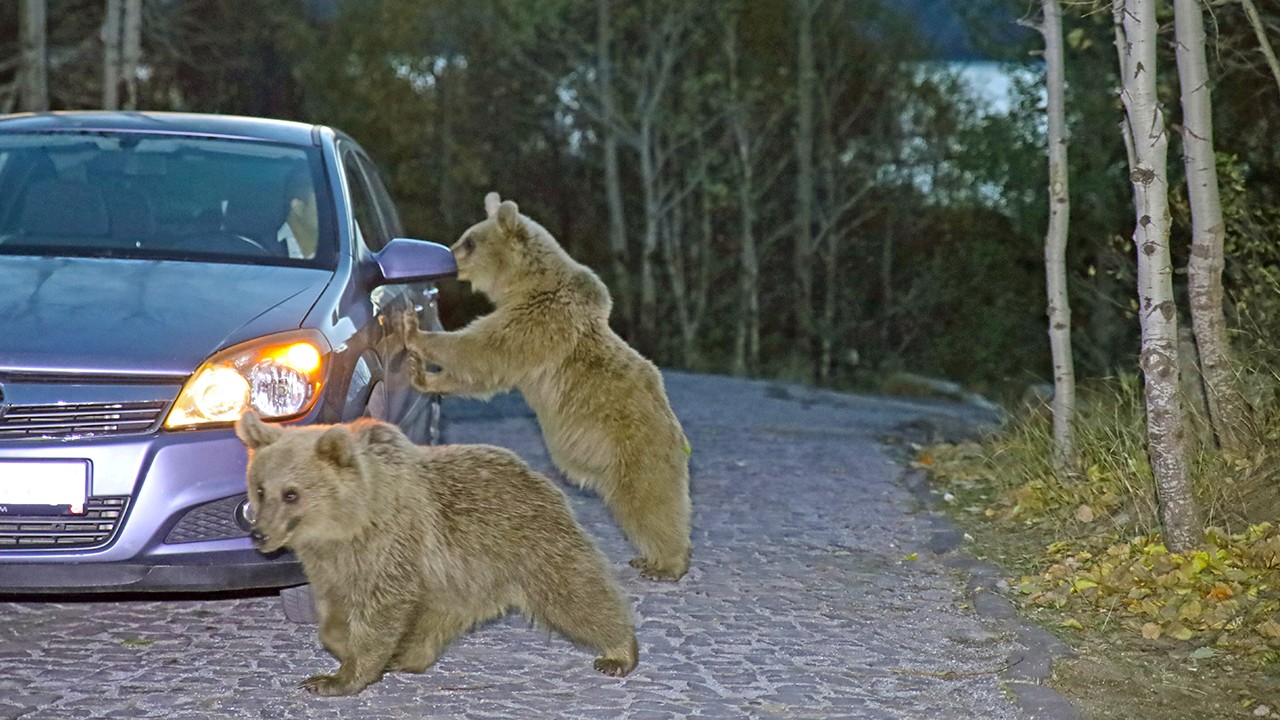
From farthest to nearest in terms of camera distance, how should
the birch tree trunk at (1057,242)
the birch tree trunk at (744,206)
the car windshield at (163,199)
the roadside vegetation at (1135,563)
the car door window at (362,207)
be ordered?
the birch tree trunk at (744,206), the birch tree trunk at (1057,242), the car door window at (362,207), the car windshield at (163,199), the roadside vegetation at (1135,563)

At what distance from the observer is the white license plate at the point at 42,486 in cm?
570

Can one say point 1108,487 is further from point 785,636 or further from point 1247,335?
point 785,636

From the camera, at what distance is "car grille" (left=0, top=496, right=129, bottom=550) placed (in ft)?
18.8

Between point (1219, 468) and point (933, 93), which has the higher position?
point (933, 93)

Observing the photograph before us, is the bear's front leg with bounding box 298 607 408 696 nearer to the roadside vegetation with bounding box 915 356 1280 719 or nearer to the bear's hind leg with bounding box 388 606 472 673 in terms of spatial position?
the bear's hind leg with bounding box 388 606 472 673

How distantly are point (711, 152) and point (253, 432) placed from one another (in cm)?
3585

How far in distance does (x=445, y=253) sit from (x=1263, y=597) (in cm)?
376

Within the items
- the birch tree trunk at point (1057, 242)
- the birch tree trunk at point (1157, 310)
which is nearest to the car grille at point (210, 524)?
the birch tree trunk at point (1157, 310)

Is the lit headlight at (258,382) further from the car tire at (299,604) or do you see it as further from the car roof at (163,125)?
the car roof at (163,125)

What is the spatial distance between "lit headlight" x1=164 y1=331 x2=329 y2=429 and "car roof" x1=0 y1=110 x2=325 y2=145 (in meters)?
2.06

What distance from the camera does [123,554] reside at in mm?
5785

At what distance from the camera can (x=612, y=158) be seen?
40.2 metres

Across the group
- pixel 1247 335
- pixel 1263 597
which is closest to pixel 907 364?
pixel 1247 335

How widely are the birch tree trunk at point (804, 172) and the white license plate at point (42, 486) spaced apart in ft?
110
